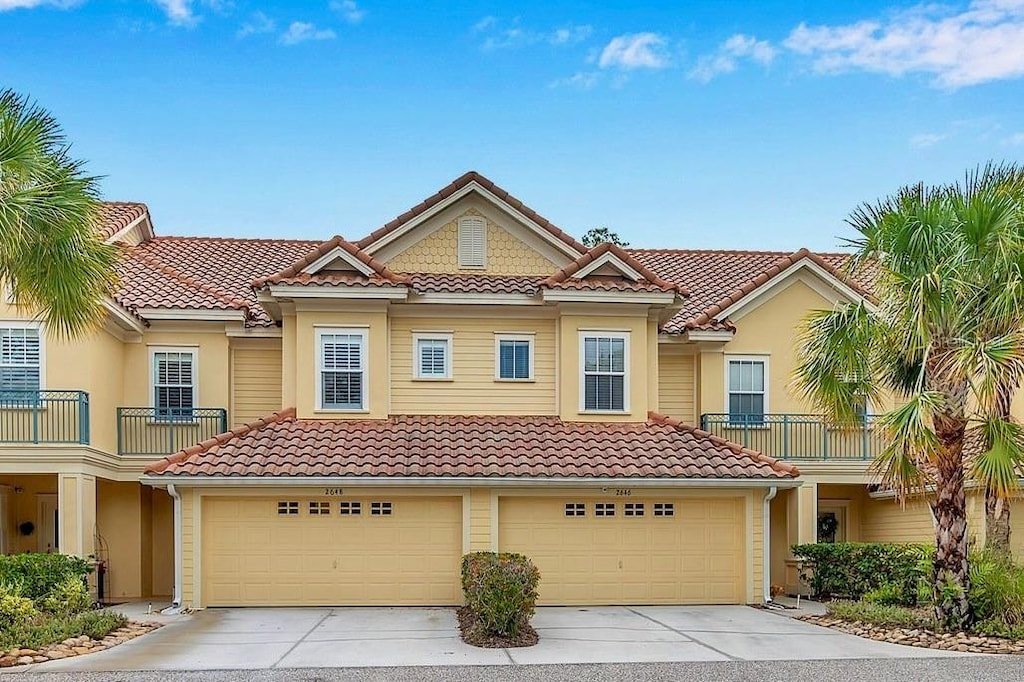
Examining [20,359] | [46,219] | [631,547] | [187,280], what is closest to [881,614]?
[631,547]

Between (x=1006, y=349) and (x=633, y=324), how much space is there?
7922 millimetres

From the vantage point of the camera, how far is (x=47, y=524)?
2123 centimetres

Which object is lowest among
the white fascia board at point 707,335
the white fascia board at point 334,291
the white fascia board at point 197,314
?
the white fascia board at point 707,335

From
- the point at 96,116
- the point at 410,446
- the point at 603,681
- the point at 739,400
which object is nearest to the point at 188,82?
the point at 96,116

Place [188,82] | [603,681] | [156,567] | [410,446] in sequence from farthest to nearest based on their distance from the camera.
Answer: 1. [188,82]
2. [156,567]
3. [410,446]
4. [603,681]

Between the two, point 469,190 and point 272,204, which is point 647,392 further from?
point 272,204

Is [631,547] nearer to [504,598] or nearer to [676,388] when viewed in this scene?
[676,388]

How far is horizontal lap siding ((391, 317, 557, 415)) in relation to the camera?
19359mm

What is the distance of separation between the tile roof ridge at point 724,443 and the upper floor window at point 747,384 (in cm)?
104

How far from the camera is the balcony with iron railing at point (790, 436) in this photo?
67.6 feet

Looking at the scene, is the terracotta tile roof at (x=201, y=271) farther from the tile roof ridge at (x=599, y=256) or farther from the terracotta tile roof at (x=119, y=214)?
the tile roof ridge at (x=599, y=256)

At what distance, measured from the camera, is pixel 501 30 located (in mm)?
20797

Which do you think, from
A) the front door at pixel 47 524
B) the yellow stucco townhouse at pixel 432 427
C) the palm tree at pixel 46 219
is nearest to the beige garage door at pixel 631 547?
the yellow stucco townhouse at pixel 432 427

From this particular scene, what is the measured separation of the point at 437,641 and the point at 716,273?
13564mm
